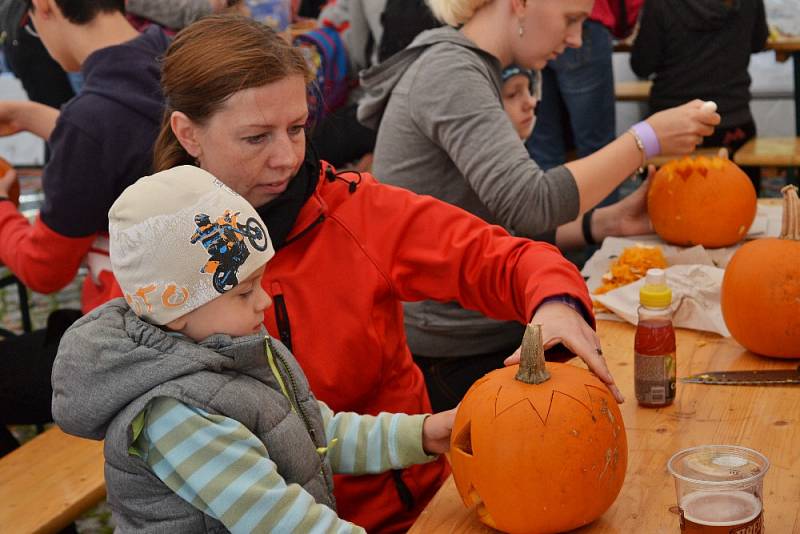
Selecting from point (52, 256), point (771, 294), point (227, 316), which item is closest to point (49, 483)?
point (52, 256)

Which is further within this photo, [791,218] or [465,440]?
[791,218]

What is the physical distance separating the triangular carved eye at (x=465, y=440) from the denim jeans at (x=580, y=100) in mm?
4131

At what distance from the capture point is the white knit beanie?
1550 millimetres

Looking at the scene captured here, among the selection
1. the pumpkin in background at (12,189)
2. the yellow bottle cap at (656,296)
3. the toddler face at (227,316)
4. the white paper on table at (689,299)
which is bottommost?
the pumpkin in background at (12,189)

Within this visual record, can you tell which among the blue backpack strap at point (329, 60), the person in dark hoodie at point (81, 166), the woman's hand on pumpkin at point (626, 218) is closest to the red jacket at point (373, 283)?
the person in dark hoodie at point (81, 166)

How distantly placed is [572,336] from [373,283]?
0.50m

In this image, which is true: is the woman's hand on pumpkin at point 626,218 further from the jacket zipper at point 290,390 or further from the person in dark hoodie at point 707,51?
the person in dark hoodie at point 707,51

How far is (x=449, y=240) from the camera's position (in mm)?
2193

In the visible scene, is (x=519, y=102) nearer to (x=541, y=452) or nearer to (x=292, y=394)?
(x=292, y=394)

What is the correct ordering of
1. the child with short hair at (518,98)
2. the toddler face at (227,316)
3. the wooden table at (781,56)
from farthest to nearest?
the wooden table at (781,56) < the child with short hair at (518,98) < the toddler face at (227,316)

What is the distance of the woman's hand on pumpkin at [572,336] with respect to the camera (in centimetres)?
176

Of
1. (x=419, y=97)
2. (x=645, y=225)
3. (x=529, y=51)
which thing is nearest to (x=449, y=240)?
(x=419, y=97)

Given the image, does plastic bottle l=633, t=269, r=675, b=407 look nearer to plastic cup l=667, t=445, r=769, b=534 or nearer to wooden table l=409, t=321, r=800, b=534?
wooden table l=409, t=321, r=800, b=534

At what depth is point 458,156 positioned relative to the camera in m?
2.79
